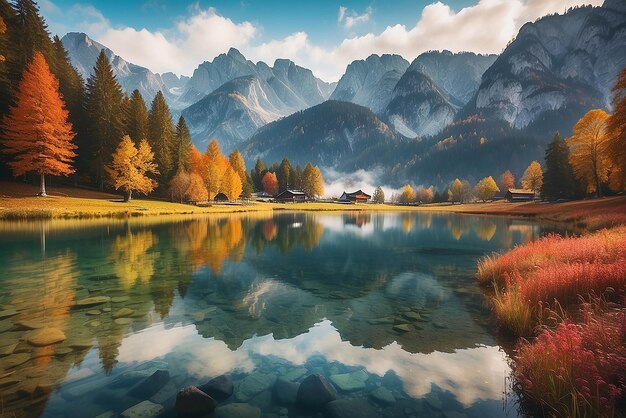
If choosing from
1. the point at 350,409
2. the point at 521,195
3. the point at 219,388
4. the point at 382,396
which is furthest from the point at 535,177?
the point at 219,388

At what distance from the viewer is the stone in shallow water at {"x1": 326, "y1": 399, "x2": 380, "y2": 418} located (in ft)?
21.4

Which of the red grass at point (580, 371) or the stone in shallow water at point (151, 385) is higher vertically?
the red grass at point (580, 371)

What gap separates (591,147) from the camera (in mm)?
63156

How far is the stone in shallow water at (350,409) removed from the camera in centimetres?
651

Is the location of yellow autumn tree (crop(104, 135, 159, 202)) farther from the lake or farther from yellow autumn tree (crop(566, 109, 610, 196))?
yellow autumn tree (crop(566, 109, 610, 196))

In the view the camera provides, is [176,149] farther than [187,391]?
Yes

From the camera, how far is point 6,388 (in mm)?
6996

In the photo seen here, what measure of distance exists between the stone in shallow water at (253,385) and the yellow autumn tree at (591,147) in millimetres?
78862

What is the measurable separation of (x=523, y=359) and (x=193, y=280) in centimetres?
1584

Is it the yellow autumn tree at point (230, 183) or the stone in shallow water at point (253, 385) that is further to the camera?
the yellow autumn tree at point (230, 183)

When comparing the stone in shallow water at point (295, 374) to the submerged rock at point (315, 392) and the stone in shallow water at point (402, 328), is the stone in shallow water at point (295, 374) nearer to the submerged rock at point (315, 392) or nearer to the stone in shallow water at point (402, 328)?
the submerged rock at point (315, 392)

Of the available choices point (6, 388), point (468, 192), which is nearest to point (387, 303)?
point (6, 388)

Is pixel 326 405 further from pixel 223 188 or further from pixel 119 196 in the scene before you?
pixel 223 188

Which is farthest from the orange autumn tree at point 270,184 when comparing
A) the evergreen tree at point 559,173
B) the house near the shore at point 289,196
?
the evergreen tree at point 559,173
